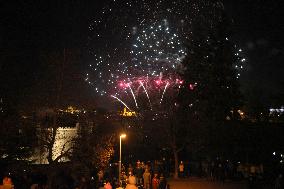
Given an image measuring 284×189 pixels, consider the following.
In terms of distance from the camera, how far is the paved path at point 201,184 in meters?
26.3

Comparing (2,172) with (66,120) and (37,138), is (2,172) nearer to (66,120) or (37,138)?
(37,138)

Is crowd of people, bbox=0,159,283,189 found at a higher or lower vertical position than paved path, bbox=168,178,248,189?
higher

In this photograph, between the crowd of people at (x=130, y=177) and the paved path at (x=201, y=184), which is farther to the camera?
the paved path at (x=201, y=184)

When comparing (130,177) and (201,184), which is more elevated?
(130,177)

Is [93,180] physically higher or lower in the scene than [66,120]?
lower

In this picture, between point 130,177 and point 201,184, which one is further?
point 201,184

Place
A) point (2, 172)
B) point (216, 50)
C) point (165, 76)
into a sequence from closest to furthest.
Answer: point (2, 172), point (165, 76), point (216, 50)

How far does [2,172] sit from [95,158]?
481 centimetres

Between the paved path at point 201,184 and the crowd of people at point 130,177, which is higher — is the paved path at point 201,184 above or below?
below

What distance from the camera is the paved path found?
86.3 feet

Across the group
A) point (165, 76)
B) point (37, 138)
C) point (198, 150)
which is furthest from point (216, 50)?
Result: point (37, 138)

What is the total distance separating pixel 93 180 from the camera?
21.8 metres

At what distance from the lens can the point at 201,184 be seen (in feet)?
90.0

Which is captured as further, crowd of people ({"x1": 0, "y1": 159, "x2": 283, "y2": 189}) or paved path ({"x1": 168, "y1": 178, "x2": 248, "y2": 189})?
paved path ({"x1": 168, "y1": 178, "x2": 248, "y2": 189})
